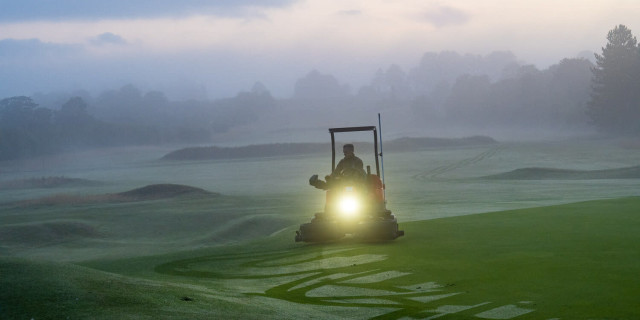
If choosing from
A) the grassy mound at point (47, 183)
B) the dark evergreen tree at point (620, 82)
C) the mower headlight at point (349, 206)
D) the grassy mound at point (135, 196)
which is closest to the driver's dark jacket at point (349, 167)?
the mower headlight at point (349, 206)

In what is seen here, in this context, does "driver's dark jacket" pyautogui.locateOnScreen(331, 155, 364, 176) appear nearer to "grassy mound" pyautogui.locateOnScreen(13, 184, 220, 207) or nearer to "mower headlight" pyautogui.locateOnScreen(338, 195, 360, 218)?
"mower headlight" pyautogui.locateOnScreen(338, 195, 360, 218)

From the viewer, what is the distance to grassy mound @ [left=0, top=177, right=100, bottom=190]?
247ft

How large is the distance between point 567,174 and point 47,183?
4715 centimetres

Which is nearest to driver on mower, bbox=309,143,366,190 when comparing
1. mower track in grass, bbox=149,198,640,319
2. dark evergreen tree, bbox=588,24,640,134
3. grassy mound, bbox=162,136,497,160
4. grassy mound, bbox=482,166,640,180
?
mower track in grass, bbox=149,198,640,319

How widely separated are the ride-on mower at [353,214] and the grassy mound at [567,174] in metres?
38.2

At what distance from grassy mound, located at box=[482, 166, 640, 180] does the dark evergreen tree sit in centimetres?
5315

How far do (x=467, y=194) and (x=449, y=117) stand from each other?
4700 inches

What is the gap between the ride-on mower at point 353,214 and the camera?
18578mm

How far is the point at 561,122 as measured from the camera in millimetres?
132750

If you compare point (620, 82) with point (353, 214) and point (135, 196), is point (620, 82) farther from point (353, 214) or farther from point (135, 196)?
point (353, 214)

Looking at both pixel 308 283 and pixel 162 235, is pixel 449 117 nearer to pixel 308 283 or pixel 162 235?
pixel 162 235

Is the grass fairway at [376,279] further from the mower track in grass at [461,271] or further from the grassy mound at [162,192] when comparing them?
the grassy mound at [162,192]

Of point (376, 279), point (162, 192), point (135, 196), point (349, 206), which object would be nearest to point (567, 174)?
point (162, 192)

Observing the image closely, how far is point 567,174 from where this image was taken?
5609 cm
